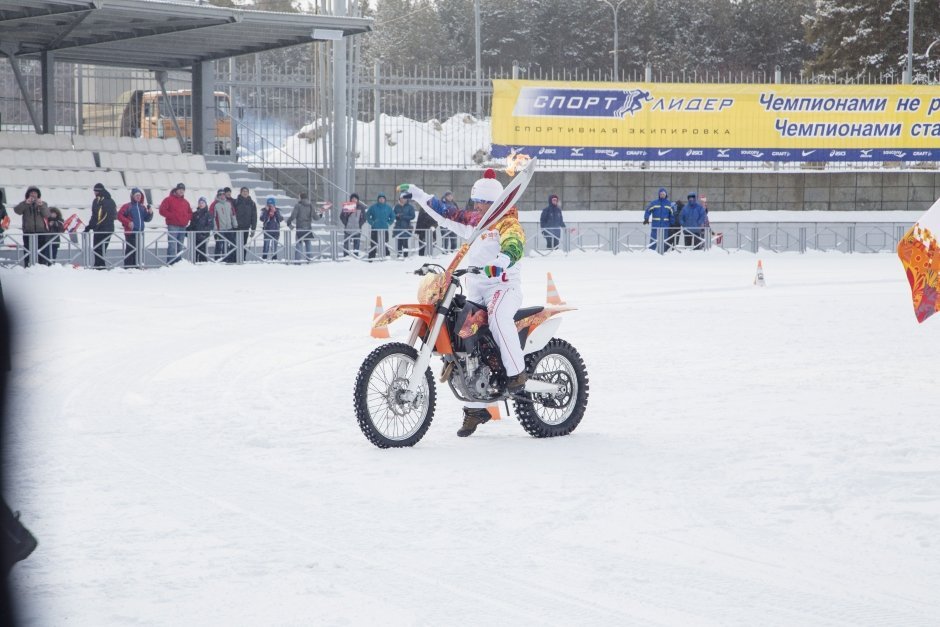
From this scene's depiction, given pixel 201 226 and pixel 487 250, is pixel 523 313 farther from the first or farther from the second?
pixel 201 226

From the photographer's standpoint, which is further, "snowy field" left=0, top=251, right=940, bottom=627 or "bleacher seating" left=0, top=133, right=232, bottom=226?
"bleacher seating" left=0, top=133, right=232, bottom=226

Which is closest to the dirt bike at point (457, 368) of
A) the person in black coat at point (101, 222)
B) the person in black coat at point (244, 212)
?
the person in black coat at point (101, 222)

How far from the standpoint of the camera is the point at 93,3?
2366 centimetres

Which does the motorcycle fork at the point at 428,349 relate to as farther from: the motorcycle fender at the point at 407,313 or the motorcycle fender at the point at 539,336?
the motorcycle fender at the point at 539,336

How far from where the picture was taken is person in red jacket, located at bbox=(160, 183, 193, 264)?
76.0 feet

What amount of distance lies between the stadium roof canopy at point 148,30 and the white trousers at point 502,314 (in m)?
17.6

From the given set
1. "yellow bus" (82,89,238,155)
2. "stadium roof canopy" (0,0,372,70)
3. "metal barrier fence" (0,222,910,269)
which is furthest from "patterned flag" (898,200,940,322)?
"yellow bus" (82,89,238,155)

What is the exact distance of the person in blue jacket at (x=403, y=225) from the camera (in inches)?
1030

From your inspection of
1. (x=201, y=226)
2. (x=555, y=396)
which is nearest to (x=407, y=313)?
(x=555, y=396)

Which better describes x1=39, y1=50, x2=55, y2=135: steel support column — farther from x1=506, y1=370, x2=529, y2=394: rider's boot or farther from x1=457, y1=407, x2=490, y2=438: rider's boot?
x1=506, y1=370, x2=529, y2=394: rider's boot

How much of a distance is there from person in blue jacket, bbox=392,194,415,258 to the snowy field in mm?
12695

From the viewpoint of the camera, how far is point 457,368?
26.9 ft

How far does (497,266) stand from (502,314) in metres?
0.31

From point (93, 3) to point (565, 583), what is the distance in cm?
2089
